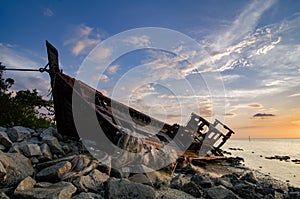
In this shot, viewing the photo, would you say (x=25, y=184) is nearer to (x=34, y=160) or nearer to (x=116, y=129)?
(x=34, y=160)

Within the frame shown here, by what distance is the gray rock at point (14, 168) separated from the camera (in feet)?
12.2

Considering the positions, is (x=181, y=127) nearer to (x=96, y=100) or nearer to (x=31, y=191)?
(x=96, y=100)

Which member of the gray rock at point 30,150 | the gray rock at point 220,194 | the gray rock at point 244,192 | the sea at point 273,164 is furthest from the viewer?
the sea at point 273,164

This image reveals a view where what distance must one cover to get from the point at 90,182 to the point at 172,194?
5.21ft

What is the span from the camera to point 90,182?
392cm

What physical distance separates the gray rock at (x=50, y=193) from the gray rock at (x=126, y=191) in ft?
1.95

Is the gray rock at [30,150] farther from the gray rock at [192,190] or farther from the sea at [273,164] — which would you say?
the sea at [273,164]

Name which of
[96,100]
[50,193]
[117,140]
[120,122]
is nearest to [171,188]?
[117,140]

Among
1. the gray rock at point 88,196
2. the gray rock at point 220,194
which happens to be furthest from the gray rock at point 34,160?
the gray rock at point 220,194

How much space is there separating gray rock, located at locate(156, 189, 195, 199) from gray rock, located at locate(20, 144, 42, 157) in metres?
2.99

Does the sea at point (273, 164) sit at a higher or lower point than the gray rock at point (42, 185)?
lower

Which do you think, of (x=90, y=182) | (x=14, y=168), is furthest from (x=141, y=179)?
(x=14, y=168)

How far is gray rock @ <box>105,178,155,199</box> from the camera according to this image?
3.46m

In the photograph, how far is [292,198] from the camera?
5395 millimetres
